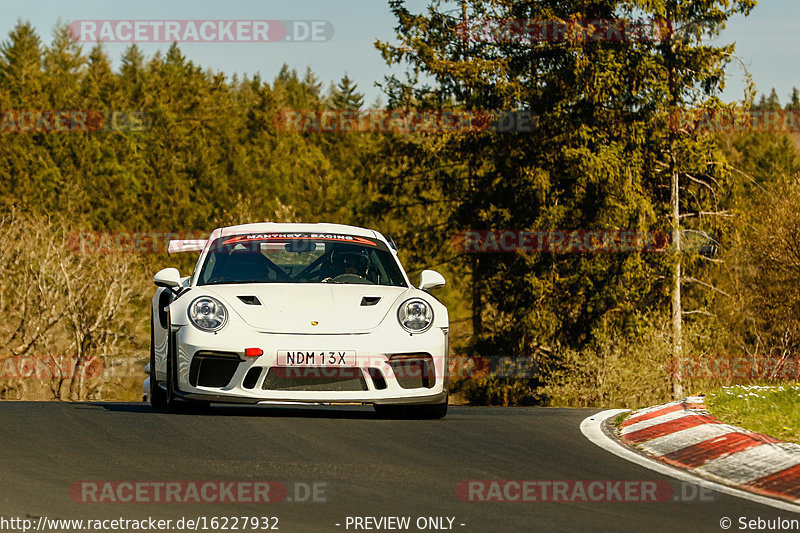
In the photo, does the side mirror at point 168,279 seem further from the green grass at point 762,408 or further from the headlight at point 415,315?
the green grass at point 762,408

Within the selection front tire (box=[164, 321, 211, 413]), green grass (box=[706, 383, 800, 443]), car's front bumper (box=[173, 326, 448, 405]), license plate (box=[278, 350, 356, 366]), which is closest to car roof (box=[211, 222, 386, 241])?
front tire (box=[164, 321, 211, 413])

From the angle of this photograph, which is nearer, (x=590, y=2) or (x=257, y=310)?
(x=257, y=310)

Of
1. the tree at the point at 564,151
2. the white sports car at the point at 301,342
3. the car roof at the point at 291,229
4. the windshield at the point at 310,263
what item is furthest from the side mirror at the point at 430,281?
the tree at the point at 564,151

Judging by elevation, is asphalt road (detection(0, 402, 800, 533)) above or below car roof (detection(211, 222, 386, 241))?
below

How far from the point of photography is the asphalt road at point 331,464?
525 cm

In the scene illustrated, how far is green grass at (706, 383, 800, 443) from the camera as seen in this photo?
7761 mm

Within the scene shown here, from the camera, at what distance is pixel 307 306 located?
→ 8570 millimetres

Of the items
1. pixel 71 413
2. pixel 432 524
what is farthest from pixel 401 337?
pixel 432 524

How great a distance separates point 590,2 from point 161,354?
2909cm

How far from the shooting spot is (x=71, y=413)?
9188mm

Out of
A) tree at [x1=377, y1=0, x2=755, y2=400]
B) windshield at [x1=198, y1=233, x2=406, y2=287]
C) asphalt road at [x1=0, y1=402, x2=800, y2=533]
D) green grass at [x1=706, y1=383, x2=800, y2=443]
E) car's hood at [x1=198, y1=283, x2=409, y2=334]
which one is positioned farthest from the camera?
tree at [x1=377, y1=0, x2=755, y2=400]

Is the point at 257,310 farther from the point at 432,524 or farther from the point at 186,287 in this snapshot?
the point at 432,524

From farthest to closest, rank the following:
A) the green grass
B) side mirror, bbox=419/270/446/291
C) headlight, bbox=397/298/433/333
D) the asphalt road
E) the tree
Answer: the tree, side mirror, bbox=419/270/446/291, headlight, bbox=397/298/433/333, the green grass, the asphalt road

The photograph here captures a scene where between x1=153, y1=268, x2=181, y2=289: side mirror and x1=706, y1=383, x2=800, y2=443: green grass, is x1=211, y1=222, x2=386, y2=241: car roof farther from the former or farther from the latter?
x1=706, y1=383, x2=800, y2=443: green grass
